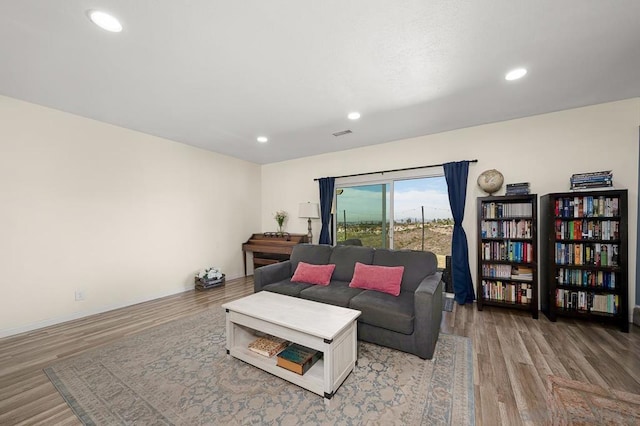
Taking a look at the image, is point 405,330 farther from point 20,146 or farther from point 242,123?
point 20,146

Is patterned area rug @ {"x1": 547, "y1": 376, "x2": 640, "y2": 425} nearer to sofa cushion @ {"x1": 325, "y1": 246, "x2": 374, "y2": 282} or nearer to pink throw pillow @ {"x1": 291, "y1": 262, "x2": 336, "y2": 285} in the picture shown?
sofa cushion @ {"x1": 325, "y1": 246, "x2": 374, "y2": 282}

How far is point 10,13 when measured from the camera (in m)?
1.53

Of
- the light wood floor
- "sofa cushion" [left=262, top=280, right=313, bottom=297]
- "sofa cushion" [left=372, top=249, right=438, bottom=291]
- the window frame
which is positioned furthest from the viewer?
the window frame

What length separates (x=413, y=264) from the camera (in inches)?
110

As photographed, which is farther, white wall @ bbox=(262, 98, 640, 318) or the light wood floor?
white wall @ bbox=(262, 98, 640, 318)

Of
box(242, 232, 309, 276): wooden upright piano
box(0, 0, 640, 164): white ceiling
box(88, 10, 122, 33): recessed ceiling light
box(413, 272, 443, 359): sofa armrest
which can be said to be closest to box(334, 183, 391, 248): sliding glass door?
box(242, 232, 309, 276): wooden upright piano

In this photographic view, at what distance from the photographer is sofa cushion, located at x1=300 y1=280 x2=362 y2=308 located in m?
2.49

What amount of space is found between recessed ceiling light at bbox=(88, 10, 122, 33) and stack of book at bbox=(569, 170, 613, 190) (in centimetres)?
454

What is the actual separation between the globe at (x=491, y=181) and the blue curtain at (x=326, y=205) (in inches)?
94.6

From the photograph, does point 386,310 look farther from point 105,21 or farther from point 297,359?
point 105,21

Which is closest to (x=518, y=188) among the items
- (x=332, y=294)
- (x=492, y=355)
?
(x=492, y=355)

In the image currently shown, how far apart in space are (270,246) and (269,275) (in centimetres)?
173

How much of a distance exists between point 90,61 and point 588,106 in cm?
518

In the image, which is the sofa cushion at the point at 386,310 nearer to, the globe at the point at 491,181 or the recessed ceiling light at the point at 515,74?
the globe at the point at 491,181
